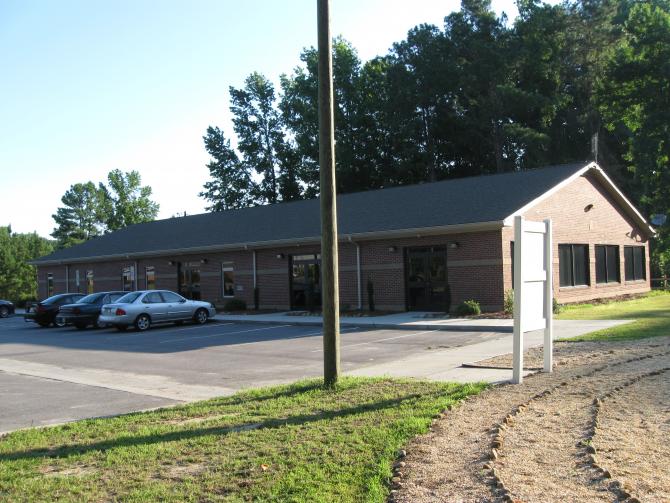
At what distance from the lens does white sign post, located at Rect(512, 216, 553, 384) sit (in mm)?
9523

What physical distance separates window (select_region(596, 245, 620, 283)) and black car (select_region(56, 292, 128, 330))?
67.0 feet

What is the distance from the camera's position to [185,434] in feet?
23.6

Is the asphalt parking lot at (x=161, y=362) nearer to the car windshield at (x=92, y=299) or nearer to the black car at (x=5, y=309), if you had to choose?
the car windshield at (x=92, y=299)

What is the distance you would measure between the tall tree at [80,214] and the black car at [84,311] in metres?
72.3

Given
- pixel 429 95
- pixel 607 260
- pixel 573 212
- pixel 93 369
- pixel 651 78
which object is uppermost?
pixel 429 95

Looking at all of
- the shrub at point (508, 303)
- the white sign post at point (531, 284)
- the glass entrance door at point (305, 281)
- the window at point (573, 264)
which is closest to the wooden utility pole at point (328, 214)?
the white sign post at point (531, 284)

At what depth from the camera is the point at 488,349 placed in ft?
46.6

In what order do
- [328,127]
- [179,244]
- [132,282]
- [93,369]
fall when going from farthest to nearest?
[132,282]
[179,244]
[93,369]
[328,127]

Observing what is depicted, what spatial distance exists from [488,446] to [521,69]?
152 feet

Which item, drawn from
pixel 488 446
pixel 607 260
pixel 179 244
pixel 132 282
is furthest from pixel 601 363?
pixel 132 282

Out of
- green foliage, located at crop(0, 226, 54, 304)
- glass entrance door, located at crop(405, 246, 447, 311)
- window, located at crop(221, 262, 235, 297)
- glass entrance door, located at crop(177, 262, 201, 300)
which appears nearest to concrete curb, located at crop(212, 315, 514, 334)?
glass entrance door, located at crop(405, 246, 447, 311)

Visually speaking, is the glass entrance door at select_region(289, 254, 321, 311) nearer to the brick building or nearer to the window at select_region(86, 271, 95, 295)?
the brick building

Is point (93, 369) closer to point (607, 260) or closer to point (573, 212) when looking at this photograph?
point (573, 212)

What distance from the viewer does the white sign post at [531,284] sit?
31.2 feet
